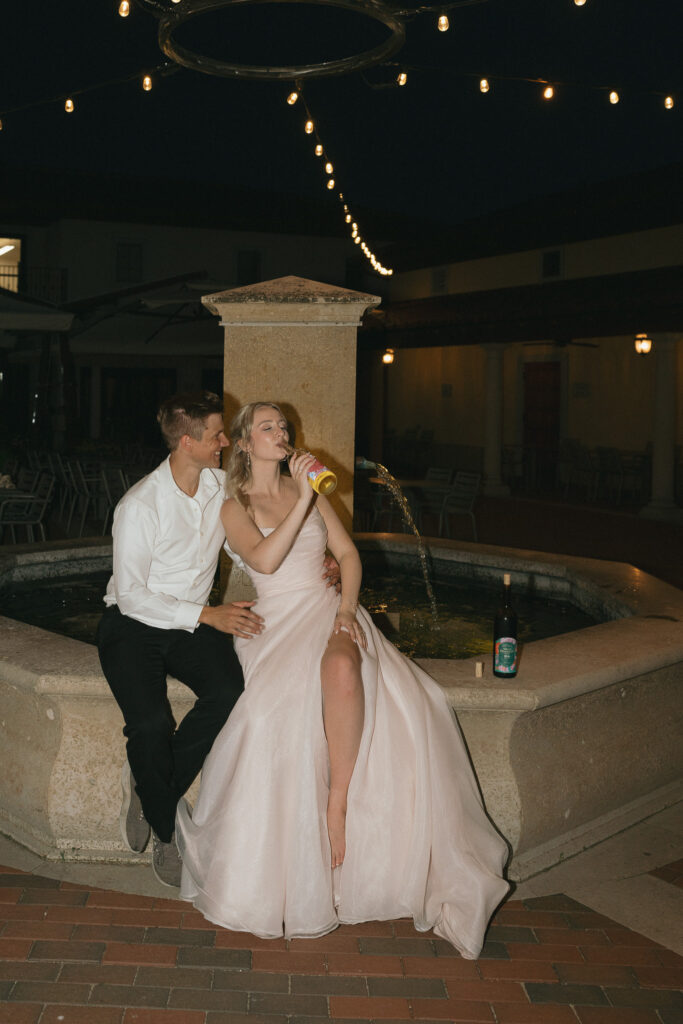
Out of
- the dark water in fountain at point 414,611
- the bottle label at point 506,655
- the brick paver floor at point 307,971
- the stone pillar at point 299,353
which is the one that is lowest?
the brick paver floor at point 307,971

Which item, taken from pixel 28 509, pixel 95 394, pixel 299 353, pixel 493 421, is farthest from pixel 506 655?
pixel 95 394

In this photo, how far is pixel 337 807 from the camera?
129 inches

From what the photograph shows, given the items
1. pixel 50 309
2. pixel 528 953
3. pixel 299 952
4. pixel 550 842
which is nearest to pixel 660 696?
pixel 550 842

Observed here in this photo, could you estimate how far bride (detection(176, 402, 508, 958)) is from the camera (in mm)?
3168

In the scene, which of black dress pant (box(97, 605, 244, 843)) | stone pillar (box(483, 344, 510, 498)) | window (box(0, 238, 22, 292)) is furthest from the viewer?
window (box(0, 238, 22, 292))

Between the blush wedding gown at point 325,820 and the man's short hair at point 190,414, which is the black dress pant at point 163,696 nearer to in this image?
the blush wedding gown at point 325,820

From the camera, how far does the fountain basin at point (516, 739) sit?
3590 millimetres

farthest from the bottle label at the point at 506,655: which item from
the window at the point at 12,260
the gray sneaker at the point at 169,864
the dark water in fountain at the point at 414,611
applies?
the window at the point at 12,260

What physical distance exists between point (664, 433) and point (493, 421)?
3937 mm

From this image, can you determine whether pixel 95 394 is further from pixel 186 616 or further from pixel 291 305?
pixel 186 616

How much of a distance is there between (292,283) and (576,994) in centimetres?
361

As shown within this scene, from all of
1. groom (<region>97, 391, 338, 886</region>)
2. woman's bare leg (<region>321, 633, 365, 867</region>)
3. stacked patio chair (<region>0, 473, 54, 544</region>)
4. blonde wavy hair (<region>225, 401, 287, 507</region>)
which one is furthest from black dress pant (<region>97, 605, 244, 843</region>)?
stacked patio chair (<region>0, 473, 54, 544</region>)

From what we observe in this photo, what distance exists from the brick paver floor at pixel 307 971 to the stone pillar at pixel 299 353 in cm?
265

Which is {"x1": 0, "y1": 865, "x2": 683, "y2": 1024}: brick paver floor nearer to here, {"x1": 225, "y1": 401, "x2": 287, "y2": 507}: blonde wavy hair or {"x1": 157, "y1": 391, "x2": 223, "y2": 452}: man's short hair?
{"x1": 225, "y1": 401, "x2": 287, "y2": 507}: blonde wavy hair
